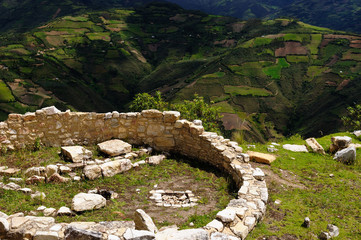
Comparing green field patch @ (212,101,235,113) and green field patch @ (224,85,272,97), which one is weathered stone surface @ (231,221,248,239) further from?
green field patch @ (224,85,272,97)

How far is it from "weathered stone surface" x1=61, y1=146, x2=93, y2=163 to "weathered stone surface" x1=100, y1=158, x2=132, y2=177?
1.05 m

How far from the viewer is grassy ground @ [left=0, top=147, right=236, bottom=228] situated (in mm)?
6344

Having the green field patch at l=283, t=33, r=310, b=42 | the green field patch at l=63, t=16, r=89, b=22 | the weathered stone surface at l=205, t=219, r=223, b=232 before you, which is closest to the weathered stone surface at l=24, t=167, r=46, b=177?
the weathered stone surface at l=205, t=219, r=223, b=232

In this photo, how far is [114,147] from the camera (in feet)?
32.2

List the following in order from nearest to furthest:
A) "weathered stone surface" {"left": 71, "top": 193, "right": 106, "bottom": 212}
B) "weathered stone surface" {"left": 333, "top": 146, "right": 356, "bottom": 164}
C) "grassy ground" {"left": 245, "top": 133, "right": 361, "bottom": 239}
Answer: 1. "grassy ground" {"left": 245, "top": 133, "right": 361, "bottom": 239}
2. "weathered stone surface" {"left": 71, "top": 193, "right": 106, "bottom": 212}
3. "weathered stone surface" {"left": 333, "top": 146, "right": 356, "bottom": 164}

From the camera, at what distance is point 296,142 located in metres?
13.3

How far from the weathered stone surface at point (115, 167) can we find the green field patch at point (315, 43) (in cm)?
10793

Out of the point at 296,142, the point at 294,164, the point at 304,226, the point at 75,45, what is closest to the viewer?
the point at 304,226

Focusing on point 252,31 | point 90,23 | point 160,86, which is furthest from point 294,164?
point 90,23

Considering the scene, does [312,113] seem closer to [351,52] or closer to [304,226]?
[351,52]

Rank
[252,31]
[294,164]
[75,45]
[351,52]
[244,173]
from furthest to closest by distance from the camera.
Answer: [252,31], [75,45], [351,52], [294,164], [244,173]

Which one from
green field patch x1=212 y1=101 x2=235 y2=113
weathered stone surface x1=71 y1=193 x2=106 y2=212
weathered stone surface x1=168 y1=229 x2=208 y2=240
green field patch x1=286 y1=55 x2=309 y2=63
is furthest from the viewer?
green field patch x1=286 y1=55 x2=309 y2=63

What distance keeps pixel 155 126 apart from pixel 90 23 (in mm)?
142309

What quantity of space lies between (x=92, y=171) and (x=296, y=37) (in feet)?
373
